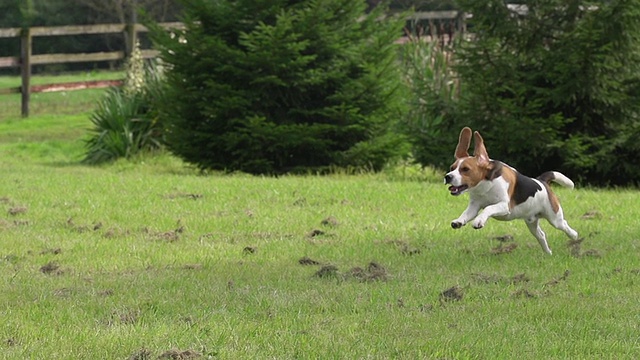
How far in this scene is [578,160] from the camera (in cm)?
1589

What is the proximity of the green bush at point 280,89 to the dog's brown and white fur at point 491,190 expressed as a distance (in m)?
8.81

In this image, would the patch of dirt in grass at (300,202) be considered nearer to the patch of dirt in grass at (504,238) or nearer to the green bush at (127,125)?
the patch of dirt in grass at (504,238)

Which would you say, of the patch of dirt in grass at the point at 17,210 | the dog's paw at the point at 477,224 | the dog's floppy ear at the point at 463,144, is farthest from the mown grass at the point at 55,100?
the dog's paw at the point at 477,224

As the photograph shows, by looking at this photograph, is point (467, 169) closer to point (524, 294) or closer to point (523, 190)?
point (523, 190)

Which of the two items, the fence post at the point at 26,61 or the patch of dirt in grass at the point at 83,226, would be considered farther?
the fence post at the point at 26,61

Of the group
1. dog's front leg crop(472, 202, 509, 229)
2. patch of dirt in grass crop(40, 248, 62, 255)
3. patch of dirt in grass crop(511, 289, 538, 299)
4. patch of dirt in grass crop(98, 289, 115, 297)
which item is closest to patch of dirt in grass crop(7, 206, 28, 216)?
patch of dirt in grass crop(40, 248, 62, 255)

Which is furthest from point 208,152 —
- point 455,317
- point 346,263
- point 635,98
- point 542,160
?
point 455,317

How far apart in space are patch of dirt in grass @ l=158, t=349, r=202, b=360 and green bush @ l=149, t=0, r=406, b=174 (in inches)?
457

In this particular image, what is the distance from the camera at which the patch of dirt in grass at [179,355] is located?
5.77 metres

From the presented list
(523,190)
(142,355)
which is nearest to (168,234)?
(523,190)

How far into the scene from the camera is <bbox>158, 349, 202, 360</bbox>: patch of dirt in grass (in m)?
5.77

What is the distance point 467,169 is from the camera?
8.35 metres

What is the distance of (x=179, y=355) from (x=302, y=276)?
2626 millimetres

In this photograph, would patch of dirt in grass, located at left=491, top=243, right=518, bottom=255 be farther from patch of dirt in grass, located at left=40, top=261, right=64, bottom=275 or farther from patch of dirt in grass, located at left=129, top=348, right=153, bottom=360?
patch of dirt in grass, located at left=129, top=348, right=153, bottom=360
